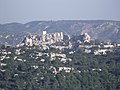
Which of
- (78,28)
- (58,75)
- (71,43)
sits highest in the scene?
(58,75)

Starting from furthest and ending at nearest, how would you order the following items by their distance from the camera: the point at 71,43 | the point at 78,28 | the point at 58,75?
the point at 78,28 < the point at 71,43 < the point at 58,75

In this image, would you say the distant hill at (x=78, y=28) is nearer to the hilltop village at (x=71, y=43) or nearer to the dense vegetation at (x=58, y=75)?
the hilltop village at (x=71, y=43)

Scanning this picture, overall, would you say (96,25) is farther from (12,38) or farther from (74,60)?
(74,60)

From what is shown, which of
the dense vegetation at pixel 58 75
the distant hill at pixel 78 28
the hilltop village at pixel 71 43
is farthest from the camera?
the distant hill at pixel 78 28

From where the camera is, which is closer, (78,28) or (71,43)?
(71,43)

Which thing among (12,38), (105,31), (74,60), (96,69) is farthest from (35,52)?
(105,31)

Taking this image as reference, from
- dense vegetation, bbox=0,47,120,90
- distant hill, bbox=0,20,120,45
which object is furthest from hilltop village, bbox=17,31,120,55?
distant hill, bbox=0,20,120,45

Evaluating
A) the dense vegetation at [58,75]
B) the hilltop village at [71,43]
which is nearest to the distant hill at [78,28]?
the hilltop village at [71,43]

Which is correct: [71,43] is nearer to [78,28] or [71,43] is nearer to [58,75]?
[58,75]

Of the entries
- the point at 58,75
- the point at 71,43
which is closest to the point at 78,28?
the point at 71,43
